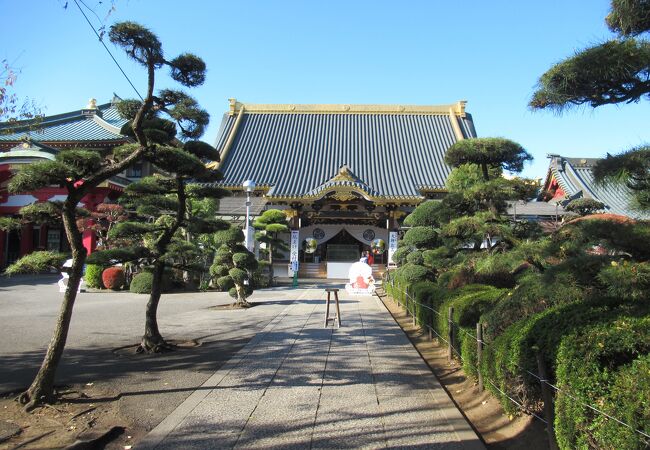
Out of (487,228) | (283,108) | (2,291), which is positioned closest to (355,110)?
(283,108)

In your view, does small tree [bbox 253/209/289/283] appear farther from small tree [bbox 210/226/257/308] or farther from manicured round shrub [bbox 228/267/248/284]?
manicured round shrub [bbox 228/267/248/284]

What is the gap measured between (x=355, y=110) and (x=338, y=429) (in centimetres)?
2933

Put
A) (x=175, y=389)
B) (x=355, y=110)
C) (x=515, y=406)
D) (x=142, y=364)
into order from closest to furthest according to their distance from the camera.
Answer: (x=515, y=406) → (x=175, y=389) → (x=142, y=364) → (x=355, y=110)

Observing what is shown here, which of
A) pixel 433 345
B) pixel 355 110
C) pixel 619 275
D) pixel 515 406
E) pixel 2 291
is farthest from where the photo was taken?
pixel 355 110

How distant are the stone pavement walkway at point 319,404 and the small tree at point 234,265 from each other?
4.71 meters

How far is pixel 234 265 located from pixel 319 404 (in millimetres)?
8187

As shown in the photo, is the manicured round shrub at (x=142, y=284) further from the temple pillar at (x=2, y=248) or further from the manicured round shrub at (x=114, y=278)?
the temple pillar at (x=2, y=248)

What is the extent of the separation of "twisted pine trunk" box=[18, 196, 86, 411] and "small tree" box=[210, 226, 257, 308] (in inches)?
285

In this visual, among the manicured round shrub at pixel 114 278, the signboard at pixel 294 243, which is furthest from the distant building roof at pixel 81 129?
the signboard at pixel 294 243

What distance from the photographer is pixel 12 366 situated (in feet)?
18.8

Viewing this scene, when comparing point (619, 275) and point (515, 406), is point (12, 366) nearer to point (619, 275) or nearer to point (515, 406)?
point (515, 406)

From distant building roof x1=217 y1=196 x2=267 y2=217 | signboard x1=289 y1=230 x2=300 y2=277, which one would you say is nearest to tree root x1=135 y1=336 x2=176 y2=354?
distant building roof x1=217 y1=196 x2=267 y2=217

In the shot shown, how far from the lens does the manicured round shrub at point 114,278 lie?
53.1ft

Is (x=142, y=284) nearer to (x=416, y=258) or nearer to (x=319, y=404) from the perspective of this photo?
(x=416, y=258)
